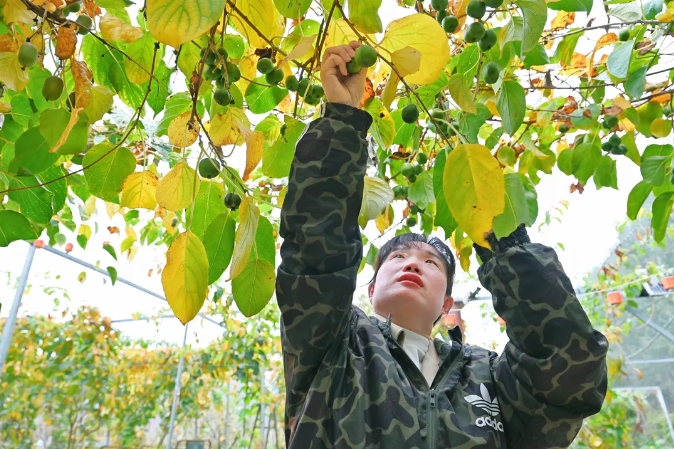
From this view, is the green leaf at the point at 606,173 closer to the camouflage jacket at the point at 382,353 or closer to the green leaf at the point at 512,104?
the camouflage jacket at the point at 382,353

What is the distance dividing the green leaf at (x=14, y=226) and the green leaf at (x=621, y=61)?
0.95 metres

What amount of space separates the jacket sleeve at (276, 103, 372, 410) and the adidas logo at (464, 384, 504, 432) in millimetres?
284

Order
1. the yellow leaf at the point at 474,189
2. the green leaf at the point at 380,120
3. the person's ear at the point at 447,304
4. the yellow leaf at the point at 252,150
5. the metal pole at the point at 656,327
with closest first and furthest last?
1. the yellow leaf at the point at 474,189
2. the yellow leaf at the point at 252,150
3. the green leaf at the point at 380,120
4. the person's ear at the point at 447,304
5. the metal pole at the point at 656,327

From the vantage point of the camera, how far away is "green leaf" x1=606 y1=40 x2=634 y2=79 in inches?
32.1

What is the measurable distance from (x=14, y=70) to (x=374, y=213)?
1.65 feet

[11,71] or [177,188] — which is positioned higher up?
[11,71]

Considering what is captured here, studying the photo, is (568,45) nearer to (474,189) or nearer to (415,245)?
(415,245)

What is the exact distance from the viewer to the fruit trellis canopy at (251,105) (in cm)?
53

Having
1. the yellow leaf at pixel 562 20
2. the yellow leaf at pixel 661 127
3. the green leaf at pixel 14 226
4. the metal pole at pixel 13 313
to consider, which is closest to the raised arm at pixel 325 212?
the green leaf at pixel 14 226

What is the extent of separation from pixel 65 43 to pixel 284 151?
12.2 inches

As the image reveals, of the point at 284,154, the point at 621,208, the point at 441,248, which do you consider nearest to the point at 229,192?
the point at 284,154

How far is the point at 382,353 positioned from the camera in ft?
2.78

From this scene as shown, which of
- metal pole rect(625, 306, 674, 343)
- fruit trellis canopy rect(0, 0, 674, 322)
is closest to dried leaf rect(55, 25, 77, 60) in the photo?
fruit trellis canopy rect(0, 0, 674, 322)

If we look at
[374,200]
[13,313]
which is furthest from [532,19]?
[13,313]
